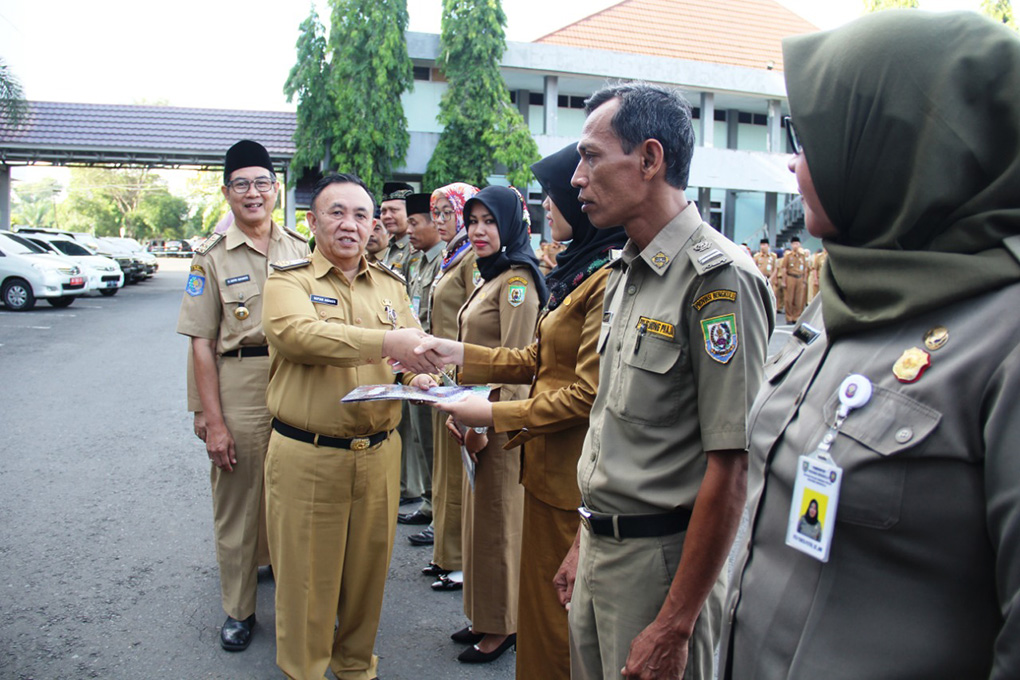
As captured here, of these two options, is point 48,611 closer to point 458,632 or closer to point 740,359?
point 458,632

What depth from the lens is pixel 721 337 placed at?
5.65 ft

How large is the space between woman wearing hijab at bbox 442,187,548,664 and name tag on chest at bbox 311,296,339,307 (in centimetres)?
83

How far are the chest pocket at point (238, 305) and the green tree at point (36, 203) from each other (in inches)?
3193

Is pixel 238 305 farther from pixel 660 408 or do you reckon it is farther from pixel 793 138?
pixel 793 138

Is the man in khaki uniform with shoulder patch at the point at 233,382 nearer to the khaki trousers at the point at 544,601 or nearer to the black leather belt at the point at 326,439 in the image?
the black leather belt at the point at 326,439

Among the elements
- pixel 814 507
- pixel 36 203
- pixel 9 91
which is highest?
pixel 36 203

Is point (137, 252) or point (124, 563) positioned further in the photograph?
point (137, 252)

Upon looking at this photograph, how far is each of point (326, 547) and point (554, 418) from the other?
1.19 metres

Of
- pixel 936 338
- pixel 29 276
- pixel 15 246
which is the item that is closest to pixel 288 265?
pixel 936 338

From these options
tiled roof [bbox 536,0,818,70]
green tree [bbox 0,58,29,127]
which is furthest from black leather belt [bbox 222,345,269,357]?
tiled roof [bbox 536,0,818,70]

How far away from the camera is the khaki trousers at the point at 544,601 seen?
259cm

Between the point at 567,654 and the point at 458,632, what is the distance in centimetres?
115

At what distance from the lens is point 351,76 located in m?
22.5

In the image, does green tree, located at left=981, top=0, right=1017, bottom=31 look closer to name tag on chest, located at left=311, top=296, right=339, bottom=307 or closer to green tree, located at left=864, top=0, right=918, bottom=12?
green tree, located at left=864, top=0, right=918, bottom=12
